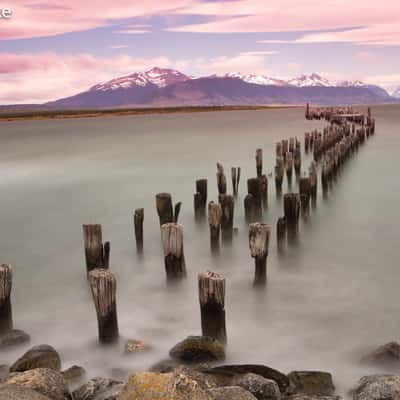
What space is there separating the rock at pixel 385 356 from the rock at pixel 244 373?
4.76 feet

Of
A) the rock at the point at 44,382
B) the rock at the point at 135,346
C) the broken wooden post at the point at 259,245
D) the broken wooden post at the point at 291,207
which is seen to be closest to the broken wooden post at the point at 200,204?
the broken wooden post at the point at 291,207

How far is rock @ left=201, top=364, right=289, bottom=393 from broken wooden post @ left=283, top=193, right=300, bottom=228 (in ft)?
18.9

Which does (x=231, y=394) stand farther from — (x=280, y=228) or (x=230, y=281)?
(x=280, y=228)

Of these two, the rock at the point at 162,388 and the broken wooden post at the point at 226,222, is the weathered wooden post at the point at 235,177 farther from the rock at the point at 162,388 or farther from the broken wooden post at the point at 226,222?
the rock at the point at 162,388

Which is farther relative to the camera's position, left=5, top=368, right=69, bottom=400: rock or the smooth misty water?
the smooth misty water

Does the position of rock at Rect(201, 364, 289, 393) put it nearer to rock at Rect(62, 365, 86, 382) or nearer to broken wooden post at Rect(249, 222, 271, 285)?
rock at Rect(62, 365, 86, 382)

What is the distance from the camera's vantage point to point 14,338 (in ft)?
23.0

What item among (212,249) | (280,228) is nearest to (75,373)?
(212,249)

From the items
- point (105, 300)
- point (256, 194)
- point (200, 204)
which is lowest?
point (200, 204)

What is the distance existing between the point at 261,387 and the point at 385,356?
79.9 inches

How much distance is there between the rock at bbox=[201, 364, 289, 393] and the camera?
5.28 metres

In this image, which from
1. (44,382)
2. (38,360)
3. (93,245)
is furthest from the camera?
(93,245)

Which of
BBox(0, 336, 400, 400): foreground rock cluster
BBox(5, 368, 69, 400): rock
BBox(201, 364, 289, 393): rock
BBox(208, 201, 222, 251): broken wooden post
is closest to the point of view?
BBox(0, 336, 400, 400): foreground rock cluster

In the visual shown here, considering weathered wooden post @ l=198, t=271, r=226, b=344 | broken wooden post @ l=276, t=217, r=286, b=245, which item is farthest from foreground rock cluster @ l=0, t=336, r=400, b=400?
broken wooden post @ l=276, t=217, r=286, b=245
